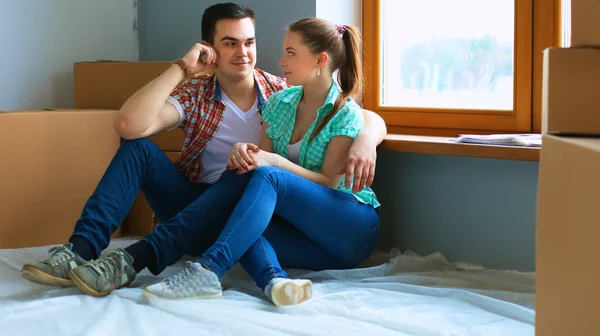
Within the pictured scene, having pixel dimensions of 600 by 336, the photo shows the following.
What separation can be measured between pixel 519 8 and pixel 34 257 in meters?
1.49

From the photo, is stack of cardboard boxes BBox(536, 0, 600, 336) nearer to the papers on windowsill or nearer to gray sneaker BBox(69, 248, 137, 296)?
the papers on windowsill

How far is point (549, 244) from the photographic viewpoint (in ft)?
Answer: 2.48

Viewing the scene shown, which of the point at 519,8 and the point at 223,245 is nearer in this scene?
the point at 223,245

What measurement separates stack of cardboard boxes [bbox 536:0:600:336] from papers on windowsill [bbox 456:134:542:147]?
93 centimetres

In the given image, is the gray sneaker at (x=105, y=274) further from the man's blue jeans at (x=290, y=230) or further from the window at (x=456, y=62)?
the window at (x=456, y=62)

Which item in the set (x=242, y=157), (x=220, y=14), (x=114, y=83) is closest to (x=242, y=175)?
(x=242, y=157)

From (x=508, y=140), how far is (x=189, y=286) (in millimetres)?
825

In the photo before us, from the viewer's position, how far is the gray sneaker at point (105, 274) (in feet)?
5.32

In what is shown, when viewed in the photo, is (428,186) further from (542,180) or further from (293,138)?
(542,180)

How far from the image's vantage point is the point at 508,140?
176 cm

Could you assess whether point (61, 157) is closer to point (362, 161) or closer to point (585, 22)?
point (362, 161)

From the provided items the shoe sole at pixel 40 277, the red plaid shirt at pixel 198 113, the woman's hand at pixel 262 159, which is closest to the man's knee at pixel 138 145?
the red plaid shirt at pixel 198 113

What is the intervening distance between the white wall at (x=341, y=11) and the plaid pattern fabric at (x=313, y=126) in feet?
1.11

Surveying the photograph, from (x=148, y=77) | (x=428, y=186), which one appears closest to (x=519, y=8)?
(x=428, y=186)
